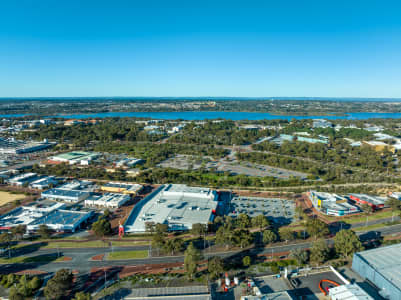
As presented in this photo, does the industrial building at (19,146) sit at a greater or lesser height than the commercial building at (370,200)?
greater

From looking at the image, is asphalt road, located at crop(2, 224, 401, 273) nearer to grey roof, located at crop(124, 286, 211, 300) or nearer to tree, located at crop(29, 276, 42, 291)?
tree, located at crop(29, 276, 42, 291)

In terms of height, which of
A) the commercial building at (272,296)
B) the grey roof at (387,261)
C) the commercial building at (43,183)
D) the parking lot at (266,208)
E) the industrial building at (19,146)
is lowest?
the parking lot at (266,208)

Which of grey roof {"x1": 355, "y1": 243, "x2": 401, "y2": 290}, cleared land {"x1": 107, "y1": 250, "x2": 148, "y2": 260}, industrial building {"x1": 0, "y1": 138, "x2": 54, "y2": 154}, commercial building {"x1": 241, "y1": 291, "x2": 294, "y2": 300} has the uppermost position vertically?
industrial building {"x1": 0, "y1": 138, "x2": 54, "y2": 154}

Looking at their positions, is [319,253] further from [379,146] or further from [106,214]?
[379,146]

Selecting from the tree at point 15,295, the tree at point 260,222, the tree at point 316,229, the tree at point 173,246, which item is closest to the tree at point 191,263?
the tree at point 173,246

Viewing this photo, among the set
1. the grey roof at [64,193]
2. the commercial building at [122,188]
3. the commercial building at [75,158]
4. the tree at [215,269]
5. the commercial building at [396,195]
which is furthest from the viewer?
the commercial building at [75,158]

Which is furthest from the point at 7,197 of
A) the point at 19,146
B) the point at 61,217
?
the point at 19,146

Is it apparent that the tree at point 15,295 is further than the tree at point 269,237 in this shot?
No

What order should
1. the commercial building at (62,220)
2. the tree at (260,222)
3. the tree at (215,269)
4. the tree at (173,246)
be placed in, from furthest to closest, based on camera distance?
the commercial building at (62,220), the tree at (260,222), the tree at (173,246), the tree at (215,269)

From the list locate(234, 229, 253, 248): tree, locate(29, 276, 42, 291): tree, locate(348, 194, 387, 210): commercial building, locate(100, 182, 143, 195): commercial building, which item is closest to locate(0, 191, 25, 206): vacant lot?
locate(100, 182, 143, 195): commercial building

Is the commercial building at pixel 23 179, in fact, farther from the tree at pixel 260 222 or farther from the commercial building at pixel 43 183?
the tree at pixel 260 222
